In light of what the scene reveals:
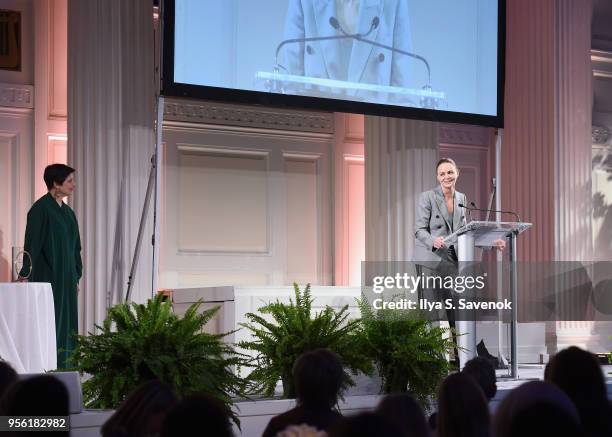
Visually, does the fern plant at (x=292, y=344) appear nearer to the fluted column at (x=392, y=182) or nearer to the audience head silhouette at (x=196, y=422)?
the audience head silhouette at (x=196, y=422)

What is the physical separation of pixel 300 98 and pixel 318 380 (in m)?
4.10

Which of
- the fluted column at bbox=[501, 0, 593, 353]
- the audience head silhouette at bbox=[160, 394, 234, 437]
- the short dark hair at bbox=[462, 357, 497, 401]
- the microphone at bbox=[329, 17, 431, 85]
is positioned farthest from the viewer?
the fluted column at bbox=[501, 0, 593, 353]

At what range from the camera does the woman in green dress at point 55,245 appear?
555 centimetres

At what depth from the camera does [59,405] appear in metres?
1.79

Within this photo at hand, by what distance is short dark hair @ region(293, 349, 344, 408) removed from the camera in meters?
2.30

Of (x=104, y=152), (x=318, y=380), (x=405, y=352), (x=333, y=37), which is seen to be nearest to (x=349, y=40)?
(x=333, y=37)

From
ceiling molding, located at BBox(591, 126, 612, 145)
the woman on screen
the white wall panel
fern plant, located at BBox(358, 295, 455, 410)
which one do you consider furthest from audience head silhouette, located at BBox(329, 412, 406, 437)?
ceiling molding, located at BBox(591, 126, 612, 145)

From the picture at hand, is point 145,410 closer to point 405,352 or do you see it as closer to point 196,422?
point 196,422

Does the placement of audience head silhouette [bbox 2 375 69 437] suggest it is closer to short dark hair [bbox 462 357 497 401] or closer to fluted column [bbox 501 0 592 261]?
short dark hair [bbox 462 357 497 401]

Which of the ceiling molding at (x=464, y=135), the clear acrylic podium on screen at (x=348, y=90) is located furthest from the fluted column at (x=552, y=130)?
the clear acrylic podium on screen at (x=348, y=90)

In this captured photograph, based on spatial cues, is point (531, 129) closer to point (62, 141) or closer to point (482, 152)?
point (482, 152)

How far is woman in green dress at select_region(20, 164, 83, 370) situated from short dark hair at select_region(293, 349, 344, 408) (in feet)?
11.4

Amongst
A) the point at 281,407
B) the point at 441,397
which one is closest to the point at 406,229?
the point at 281,407

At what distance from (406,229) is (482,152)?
1.85 metres
